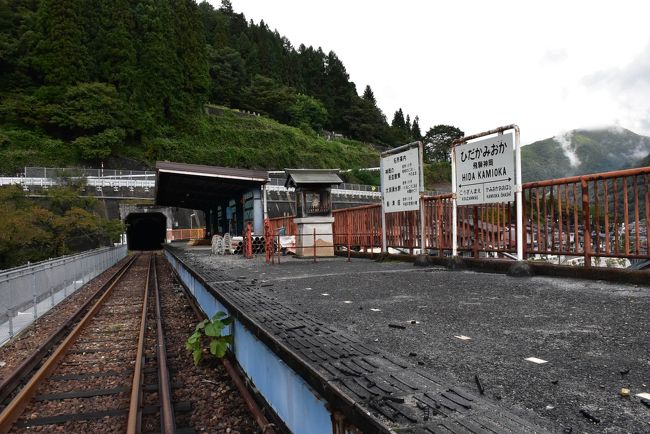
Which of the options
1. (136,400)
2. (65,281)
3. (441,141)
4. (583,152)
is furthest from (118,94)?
(583,152)

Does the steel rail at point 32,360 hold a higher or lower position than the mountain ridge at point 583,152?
lower

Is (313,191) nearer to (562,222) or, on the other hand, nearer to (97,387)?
(562,222)

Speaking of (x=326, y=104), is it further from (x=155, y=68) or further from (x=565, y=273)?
(x=565, y=273)

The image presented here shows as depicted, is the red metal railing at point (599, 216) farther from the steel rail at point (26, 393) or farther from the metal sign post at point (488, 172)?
the steel rail at point (26, 393)

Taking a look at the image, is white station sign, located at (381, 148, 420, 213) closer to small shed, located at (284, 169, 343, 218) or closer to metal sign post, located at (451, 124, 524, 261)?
metal sign post, located at (451, 124, 524, 261)

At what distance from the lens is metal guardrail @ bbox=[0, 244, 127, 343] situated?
763cm

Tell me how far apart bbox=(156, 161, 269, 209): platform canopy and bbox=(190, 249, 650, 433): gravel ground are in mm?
11775

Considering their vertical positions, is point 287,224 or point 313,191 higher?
point 313,191

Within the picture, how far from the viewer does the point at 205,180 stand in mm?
19547

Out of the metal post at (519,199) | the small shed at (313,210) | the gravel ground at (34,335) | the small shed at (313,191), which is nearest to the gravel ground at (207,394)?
the gravel ground at (34,335)

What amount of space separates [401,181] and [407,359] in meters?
7.54

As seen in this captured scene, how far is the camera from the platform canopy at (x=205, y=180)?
58.4 ft

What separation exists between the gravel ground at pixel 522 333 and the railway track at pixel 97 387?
186cm

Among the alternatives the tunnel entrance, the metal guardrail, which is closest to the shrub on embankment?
the metal guardrail
